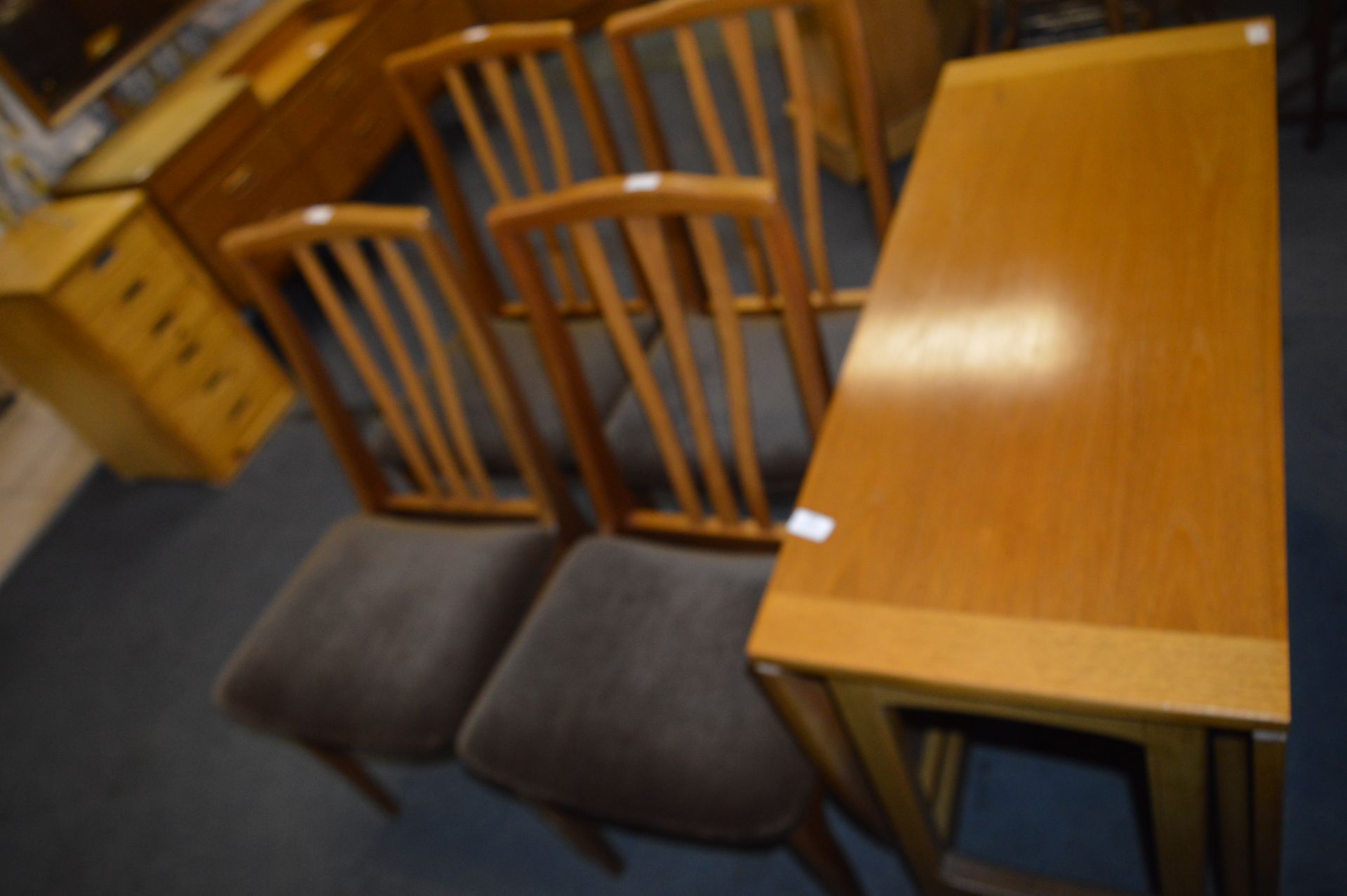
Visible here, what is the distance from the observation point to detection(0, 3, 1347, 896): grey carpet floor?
1383 mm

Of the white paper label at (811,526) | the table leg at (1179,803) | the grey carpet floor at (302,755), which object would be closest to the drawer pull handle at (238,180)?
the grey carpet floor at (302,755)

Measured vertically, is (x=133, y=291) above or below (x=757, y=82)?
below

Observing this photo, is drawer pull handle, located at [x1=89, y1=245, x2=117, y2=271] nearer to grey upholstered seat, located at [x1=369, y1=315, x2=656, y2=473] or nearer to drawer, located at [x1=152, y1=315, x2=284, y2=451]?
drawer, located at [x1=152, y1=315, x2=284, y2=451]

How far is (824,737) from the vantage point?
1029mm

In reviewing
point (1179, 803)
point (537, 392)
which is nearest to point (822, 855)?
point (1179, 803)

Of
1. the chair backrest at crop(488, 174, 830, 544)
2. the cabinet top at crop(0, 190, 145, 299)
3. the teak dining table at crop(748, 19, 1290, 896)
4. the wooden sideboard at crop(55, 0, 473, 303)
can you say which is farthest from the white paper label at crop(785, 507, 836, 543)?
the wooden sideboard at crop(55, 0, 473, 303)

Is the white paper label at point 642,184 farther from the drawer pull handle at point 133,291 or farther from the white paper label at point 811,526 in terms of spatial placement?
the drawer pull handle at point 133,291

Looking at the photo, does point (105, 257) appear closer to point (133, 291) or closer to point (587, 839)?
point (133, 291)

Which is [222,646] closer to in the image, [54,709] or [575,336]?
[54,709]

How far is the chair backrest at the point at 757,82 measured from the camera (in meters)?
1.37

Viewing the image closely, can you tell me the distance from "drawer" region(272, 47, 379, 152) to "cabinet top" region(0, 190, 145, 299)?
77cm

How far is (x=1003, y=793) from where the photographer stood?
143cm

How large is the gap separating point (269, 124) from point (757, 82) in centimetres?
250

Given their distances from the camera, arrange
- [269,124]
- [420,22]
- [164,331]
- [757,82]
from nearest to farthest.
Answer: [757,82] → [164,331] → [269,124] → [420,22]
